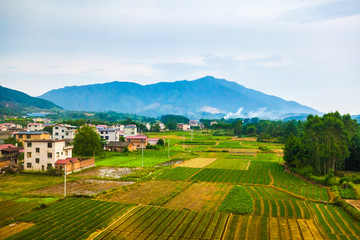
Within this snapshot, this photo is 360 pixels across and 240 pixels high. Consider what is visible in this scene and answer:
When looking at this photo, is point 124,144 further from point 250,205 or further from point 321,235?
point 321,235

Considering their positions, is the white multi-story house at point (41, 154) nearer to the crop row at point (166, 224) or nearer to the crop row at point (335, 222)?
the crop row at point (166, 224)

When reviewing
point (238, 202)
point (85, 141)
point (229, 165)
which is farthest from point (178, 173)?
point (85, 141)

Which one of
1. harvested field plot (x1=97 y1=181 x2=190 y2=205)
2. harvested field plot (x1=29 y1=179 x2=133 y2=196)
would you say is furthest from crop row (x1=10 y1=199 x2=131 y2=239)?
harvested field plot (x1=29 y1=179 x2=133 y2=196)

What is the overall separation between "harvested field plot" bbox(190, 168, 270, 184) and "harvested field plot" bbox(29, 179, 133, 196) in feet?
30.1

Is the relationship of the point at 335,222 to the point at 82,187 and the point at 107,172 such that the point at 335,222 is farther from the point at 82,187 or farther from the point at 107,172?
the point at 107,172

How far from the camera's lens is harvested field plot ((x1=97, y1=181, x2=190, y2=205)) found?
2167 cm

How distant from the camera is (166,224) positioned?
16.5 metres

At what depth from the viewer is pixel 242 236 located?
15055 millimetres

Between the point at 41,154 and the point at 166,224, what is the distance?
75.8 ft

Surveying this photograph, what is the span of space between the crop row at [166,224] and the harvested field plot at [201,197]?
1.50m

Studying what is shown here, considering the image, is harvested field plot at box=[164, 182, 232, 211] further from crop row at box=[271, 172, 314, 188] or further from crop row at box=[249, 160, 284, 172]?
crop row at box=[249, 160, 284, 172]

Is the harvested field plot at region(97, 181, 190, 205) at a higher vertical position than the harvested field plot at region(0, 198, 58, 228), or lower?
higher

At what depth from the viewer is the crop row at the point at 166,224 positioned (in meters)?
15.0

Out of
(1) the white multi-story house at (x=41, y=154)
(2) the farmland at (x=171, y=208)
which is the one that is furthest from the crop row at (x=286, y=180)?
(1) the white multi-story house at (x=41, y=154)
